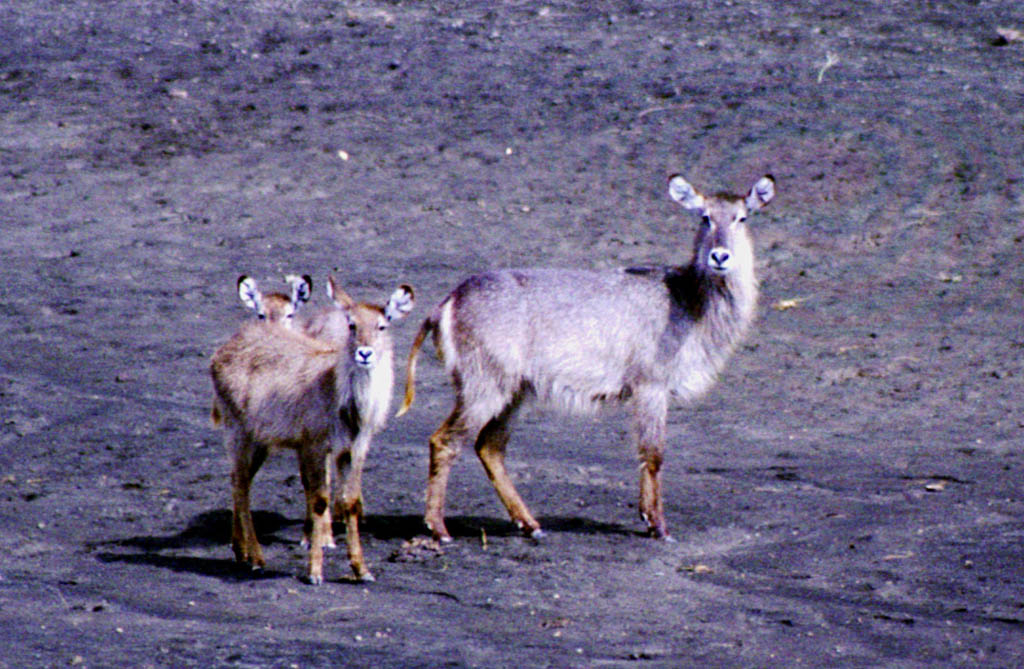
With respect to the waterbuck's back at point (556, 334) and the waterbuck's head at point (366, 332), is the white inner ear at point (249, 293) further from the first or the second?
the waterbuck's head at point (366, 332)

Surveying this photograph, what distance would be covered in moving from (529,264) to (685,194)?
4.47m

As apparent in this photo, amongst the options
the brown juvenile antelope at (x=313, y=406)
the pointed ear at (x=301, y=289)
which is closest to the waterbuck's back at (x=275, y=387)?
the brown juvenile antelope at (x=313, y=406)

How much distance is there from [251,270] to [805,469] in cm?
563

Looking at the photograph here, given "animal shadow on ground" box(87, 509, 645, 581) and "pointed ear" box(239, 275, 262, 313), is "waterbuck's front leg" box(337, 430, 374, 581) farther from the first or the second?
"pointed ear" box(239, 275, 262, 313)

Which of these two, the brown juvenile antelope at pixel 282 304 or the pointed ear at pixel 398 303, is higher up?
the pointed ear at pixel 398 303

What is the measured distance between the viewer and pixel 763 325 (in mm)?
13555

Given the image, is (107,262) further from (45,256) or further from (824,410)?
(824,410)

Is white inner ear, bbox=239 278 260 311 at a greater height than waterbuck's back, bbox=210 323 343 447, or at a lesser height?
greater

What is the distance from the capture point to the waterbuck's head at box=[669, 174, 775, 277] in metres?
10.0

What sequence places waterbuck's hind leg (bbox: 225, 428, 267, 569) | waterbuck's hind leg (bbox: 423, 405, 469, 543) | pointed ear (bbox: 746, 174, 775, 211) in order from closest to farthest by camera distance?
waterbuck's hind leg (bbox: 225, 428, 267, 569) < waterbuck's hind leg (bbox: 423, 405, 469, 543) < pointed ear (bbox: 746, 174, 775, 211)

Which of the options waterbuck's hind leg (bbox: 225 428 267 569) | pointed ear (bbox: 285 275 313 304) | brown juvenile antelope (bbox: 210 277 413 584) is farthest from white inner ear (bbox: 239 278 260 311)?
waterbuck's hind leg (bbox: 225 428 267 569)

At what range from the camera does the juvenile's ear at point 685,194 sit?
400 inches

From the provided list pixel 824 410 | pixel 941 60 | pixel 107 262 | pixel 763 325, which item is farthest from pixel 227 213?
pixel 941 60

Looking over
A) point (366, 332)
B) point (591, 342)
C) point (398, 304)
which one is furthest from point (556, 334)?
point (366, 332)
